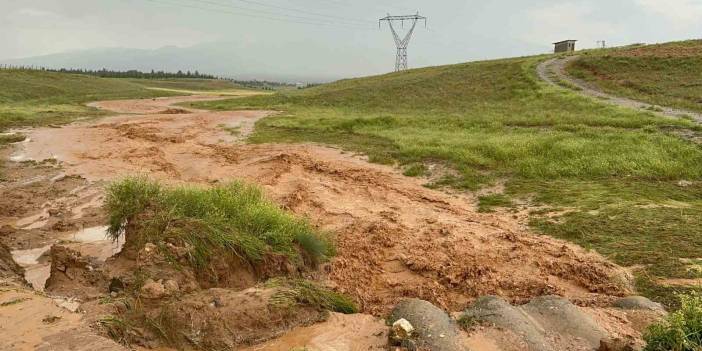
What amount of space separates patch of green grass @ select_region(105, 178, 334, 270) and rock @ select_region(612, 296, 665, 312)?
137 inches

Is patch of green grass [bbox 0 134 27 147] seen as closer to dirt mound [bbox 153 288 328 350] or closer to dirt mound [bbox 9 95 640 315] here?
dirt mound [bbox 9 95 640 315]

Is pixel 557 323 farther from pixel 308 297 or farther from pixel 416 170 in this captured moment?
pixel 416 170

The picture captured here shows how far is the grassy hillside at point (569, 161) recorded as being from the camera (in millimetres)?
→ 7512

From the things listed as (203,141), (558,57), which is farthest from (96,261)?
(558,57)

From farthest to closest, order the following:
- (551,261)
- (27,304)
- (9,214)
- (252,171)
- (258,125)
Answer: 1. (258,125)
2. (252,171)
3. (9,214)
4. (551,261)
5. (27,304)

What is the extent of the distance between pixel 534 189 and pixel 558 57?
32554mm

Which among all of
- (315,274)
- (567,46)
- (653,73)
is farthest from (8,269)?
(567,46)

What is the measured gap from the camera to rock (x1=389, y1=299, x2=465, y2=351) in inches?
176

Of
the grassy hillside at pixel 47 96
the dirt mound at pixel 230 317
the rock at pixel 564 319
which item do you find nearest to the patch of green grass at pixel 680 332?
the rock at pixel 564 319

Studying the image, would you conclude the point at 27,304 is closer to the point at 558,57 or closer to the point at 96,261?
the point at 96,261

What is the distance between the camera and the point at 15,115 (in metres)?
22.6

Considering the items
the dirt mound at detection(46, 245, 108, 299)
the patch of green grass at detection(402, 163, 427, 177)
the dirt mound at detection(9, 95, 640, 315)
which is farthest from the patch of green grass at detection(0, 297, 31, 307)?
the patch of green grass at detection(402, 163, 427, 177)

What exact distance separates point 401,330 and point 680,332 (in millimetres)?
2157

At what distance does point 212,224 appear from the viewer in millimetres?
6066
